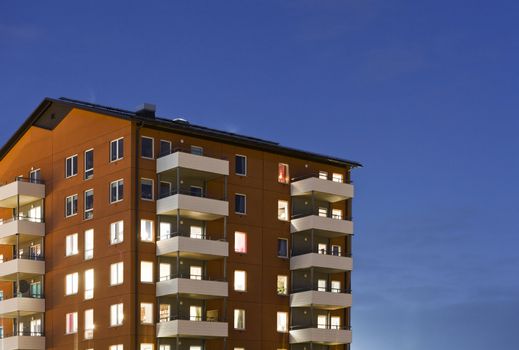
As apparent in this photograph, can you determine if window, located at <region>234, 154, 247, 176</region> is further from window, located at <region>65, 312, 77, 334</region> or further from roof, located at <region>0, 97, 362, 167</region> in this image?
window, located at <region>65, 312, 77, 334</region>

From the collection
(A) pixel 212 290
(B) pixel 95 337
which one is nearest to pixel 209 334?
(A) pixel 212 290

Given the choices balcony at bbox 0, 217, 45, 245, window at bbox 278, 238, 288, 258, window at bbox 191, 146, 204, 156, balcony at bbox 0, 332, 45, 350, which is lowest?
balcony at bbox 0, 332, 45, 350

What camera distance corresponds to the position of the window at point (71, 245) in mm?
93562

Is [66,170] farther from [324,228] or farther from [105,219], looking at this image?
[324,228]

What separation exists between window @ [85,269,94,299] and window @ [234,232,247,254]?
1184cm

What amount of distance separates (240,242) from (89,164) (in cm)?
1399

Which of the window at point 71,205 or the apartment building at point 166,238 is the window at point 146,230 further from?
the window at point 71,205

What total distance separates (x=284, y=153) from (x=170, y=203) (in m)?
14.1

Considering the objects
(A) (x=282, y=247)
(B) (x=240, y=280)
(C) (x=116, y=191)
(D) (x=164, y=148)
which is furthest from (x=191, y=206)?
(A) (x=282, y=247)

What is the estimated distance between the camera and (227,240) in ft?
301

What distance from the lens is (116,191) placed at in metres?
89.7

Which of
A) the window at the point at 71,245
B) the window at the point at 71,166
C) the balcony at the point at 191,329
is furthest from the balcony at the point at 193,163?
the balcony at the point at 191,329

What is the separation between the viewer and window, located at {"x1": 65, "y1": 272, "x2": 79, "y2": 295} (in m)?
92.6

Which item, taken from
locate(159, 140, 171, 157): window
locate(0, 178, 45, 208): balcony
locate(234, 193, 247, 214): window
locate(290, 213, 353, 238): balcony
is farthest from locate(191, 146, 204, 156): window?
locate(0, 178, 45, 208): balcony
